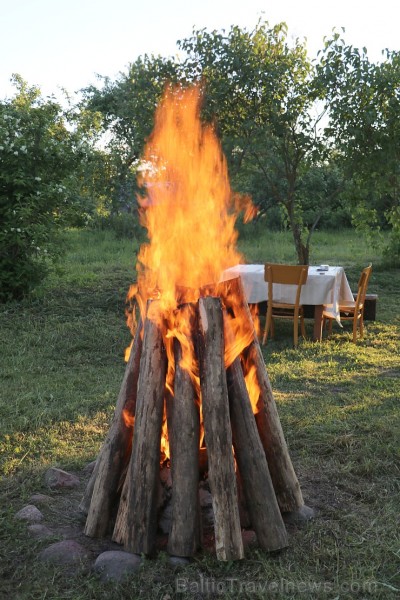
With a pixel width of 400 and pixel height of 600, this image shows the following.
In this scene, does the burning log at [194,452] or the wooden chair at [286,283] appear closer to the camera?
the burning log at [194,452]

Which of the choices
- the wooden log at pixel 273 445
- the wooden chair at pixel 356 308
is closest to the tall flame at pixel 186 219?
the wooden log at pixel 273 445

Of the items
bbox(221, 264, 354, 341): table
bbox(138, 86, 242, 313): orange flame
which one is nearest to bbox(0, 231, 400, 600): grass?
bbox(221, 264, 354, 341): table

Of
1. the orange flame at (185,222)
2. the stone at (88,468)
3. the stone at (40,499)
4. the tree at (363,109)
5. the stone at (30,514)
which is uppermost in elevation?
the tree at (363,109)

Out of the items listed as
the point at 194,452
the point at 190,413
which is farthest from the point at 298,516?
the point at 190,413

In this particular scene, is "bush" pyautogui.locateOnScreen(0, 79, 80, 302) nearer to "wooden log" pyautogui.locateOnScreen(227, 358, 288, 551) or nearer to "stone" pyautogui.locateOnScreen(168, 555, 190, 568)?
"wooden log" pyautogui.locateOnScreen(227, 358, 288, 551)

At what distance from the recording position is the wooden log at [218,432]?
2875 millimetres

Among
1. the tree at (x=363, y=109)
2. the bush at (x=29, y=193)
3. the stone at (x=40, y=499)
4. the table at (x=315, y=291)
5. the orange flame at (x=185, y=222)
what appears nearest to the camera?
the orange flame at (x=185, y=222)

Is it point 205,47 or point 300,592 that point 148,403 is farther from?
point 205,47

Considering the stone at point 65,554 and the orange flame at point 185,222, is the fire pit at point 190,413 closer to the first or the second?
the orange flame at point 185,222

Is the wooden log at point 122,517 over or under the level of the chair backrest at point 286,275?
under

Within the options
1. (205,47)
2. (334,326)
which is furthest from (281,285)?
(205,47)

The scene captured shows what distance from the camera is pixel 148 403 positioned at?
3107 mm

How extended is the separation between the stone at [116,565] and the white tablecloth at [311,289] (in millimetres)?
5772

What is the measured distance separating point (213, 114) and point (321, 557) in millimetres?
9475
